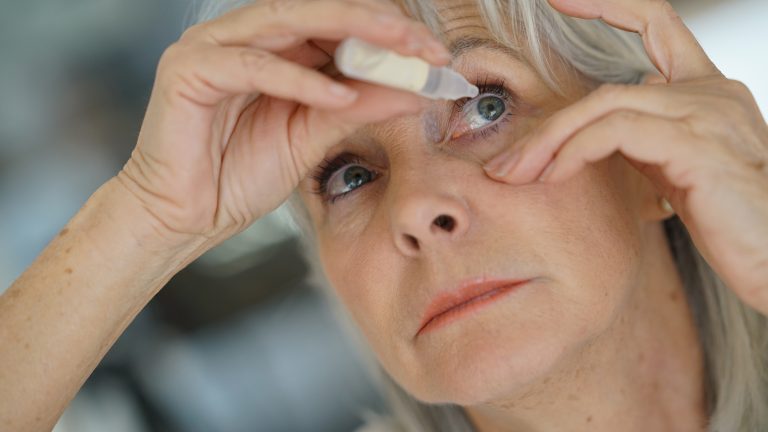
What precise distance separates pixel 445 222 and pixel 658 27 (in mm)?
468

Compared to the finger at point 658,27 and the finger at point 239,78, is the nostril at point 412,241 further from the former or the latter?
the finger at point 658,27

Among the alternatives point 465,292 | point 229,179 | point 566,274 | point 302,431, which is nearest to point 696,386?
point 566,274

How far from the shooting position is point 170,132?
1.17 m

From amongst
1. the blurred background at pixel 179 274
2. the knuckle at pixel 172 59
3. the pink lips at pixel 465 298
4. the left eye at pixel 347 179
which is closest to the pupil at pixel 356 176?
the left eye at pixel 347 179

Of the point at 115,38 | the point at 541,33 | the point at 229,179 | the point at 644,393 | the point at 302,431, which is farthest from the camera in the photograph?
the point at 302,431

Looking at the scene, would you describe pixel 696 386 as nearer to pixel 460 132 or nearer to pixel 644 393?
pixel 644 393

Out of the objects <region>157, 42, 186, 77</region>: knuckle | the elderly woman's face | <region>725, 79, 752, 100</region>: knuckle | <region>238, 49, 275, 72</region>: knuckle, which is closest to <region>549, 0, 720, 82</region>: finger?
<region>725, 79, 752, 100</region>: knuckle

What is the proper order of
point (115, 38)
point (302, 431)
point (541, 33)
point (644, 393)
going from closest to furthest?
point (541, 33) → point (644, 393) → point (115, 38) → point (302, 431)

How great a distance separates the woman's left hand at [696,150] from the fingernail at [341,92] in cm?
30

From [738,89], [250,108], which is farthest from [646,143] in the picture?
[250,108]

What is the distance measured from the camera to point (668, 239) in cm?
164

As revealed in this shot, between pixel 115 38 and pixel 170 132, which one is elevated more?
pixel 170 132

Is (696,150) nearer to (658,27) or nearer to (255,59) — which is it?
(658,27)

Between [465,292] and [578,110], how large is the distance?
0.32 meters
